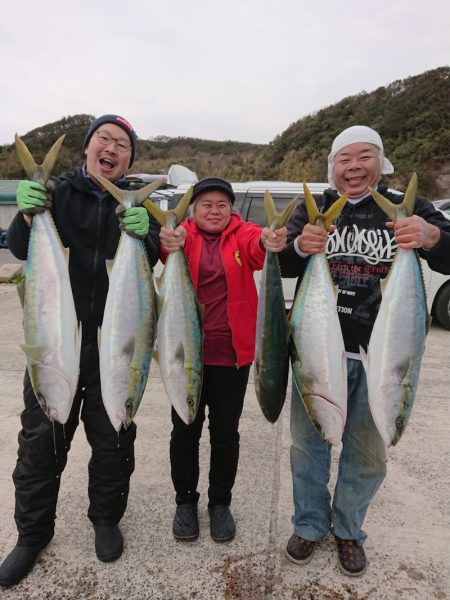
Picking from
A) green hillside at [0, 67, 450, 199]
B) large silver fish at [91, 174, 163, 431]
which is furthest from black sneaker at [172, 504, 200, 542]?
green hillside at [0, 67, 450, 199]

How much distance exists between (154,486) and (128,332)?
1477mm

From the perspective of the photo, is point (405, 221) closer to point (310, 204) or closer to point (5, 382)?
point (310, 204)

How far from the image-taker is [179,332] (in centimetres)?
194

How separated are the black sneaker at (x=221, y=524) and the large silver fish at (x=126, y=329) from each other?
96 centimetres

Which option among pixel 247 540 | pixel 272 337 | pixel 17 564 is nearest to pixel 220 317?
pixel 272 337

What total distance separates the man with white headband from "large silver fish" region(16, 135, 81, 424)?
41.3 inches

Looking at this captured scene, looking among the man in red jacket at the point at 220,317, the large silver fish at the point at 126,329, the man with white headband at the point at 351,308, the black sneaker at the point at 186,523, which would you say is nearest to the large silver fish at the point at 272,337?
the man with white headband at the point at 351,308

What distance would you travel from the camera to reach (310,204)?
1.83 metres

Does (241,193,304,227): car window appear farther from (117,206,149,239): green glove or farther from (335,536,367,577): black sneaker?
(335,536,367,577): black sneaker

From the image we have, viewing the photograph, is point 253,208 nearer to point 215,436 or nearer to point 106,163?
point 106,163

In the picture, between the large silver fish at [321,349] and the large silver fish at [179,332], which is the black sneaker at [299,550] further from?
the large silver fish at [179,332]

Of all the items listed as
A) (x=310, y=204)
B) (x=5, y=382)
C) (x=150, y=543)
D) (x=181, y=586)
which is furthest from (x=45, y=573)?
(x=5, y=382)

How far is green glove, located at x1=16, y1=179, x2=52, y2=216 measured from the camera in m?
1.78

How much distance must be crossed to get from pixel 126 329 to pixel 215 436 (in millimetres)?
933
